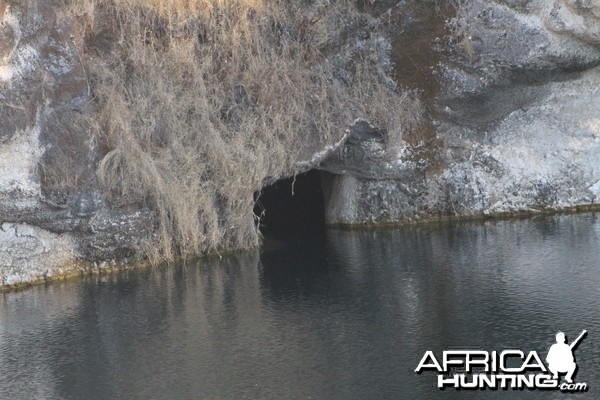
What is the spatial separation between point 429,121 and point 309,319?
320 inches

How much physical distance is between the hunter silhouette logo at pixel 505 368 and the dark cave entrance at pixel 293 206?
30.7 ft

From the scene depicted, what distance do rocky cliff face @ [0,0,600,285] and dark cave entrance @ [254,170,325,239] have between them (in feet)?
2.53

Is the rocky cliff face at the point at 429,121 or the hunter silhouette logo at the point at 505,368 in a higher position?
the rocky cliff face at the point at 429,121

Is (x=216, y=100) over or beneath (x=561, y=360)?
over

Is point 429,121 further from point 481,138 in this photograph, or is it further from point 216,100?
point 216,100

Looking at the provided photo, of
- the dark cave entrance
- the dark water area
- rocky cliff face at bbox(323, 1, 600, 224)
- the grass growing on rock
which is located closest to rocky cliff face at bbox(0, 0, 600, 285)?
rocky cliff face at bbox(323, 1, 600, 224)

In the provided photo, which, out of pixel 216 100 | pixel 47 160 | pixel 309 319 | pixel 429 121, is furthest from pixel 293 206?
pixel 309 319

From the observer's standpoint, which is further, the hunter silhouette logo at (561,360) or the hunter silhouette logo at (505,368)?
the hunter silhouette logo at (561,360)

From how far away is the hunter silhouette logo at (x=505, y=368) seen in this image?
29.5ft

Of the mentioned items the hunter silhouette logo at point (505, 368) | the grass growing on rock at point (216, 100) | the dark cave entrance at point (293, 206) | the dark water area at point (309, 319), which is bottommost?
the hunter silhouette logo at point (505, 368)

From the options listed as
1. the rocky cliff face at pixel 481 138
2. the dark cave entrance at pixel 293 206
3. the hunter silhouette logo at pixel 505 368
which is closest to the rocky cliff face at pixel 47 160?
the dark cave entrance at pixel 293 206

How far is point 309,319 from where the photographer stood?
11805 mm

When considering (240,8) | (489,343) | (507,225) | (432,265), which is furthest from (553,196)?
(489,343)

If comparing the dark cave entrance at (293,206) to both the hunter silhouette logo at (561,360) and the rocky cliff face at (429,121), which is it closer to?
the rocky cliff face at (429,121)
